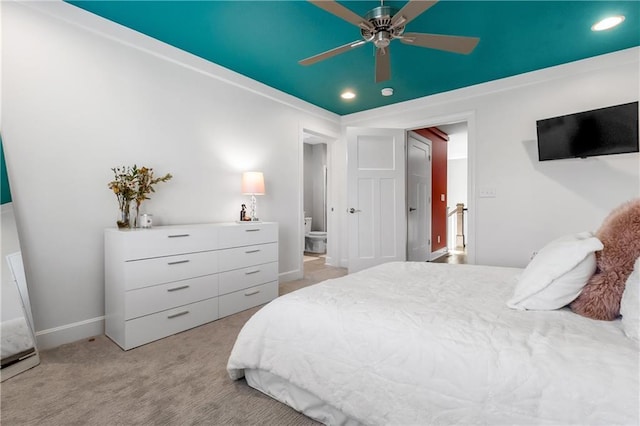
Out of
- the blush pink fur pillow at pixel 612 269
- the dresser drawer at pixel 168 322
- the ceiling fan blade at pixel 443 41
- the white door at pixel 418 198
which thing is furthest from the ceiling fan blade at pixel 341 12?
the white door at pixel 418 198

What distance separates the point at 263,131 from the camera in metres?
3.60

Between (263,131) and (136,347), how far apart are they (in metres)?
2.53

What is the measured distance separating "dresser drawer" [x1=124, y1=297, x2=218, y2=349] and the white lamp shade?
3.71 feet

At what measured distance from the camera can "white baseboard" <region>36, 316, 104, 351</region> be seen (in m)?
2.06

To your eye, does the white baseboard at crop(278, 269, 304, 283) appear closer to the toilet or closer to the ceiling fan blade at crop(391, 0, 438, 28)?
the toilet

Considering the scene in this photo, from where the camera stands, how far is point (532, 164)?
324 cm

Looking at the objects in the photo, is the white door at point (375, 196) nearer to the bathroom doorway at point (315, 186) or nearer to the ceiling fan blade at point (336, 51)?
the ceiling fan blade at point (336, 51)

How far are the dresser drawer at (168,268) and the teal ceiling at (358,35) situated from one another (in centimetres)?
184

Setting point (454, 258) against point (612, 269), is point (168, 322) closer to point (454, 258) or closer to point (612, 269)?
point (612, 269)

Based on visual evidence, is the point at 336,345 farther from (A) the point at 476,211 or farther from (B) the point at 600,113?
(B) the point at 600,113

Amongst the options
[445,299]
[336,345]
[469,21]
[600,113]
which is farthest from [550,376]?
[600,113]

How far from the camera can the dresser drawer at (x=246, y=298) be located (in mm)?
2666

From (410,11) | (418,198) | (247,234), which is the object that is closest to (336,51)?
(410,11)

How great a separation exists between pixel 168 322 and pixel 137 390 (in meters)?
0.70
